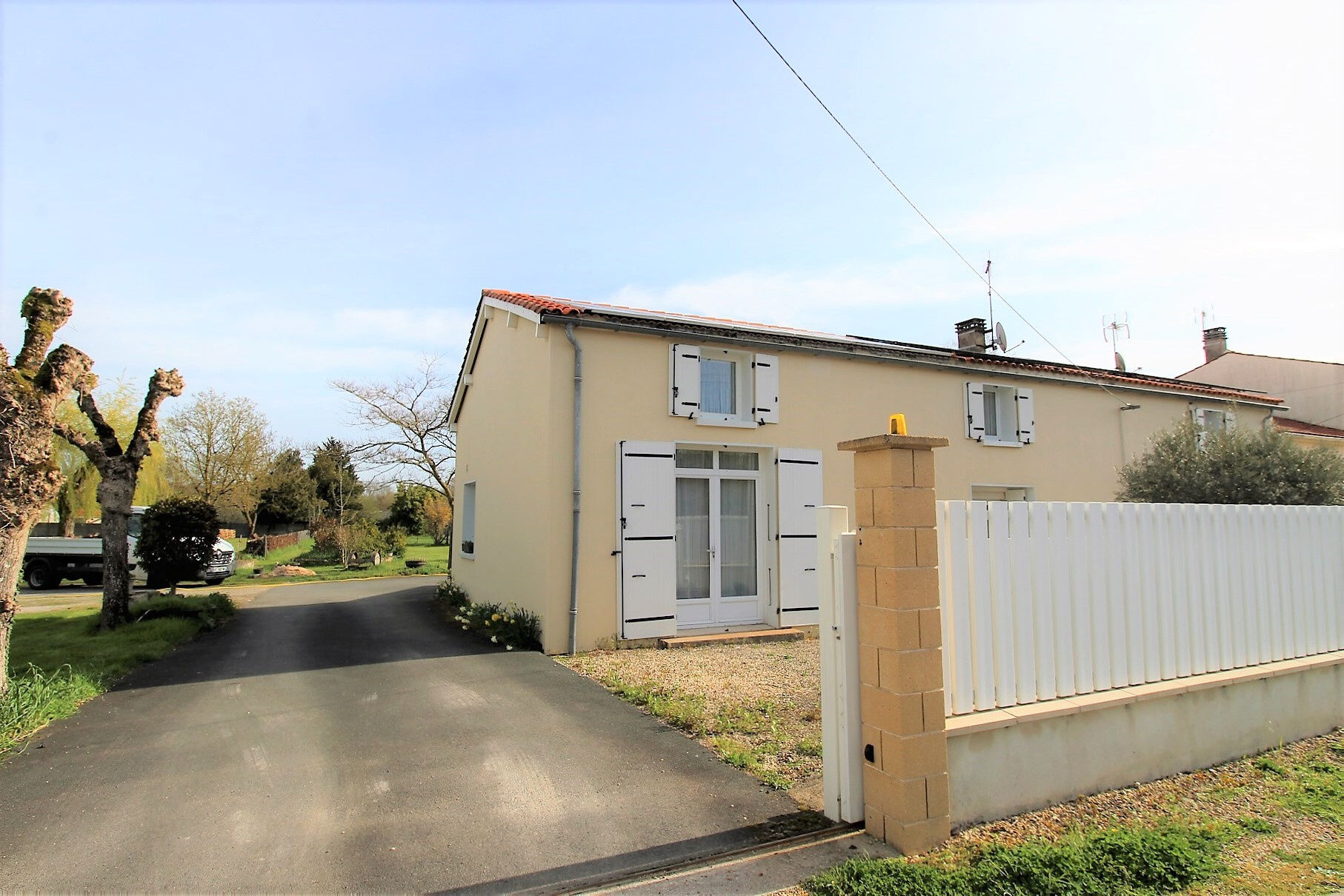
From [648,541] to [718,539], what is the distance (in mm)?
1052

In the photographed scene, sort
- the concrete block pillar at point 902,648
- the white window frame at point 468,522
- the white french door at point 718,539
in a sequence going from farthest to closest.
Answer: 1. the white window frame at point 468,522
2. the white french door at point 718,539
3. the concrete block pillar at point 902,648

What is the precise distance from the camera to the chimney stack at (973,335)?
1296cm

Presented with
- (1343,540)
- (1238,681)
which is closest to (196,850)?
(1238,681)

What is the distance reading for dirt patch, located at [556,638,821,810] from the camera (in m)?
4.37

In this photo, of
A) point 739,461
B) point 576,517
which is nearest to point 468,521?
point 576,517

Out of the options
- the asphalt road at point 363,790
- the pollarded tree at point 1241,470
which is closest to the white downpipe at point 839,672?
the asphalt road at point 363,790

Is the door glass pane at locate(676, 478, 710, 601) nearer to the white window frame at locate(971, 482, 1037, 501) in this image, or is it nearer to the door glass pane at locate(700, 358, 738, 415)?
the door glass pane at locate(700, 358, 738, 415)

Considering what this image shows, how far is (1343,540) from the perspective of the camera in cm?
561

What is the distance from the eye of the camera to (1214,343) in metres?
19.1

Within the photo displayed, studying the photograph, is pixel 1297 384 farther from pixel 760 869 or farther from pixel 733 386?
pixel 760 869

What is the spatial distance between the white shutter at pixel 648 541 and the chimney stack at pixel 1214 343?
1827cm

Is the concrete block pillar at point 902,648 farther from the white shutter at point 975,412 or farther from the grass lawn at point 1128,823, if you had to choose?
the white shutter at point 975,412

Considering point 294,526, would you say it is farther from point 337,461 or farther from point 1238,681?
point 1238,681

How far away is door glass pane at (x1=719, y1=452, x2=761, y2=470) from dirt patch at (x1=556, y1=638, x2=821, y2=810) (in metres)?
2.23
